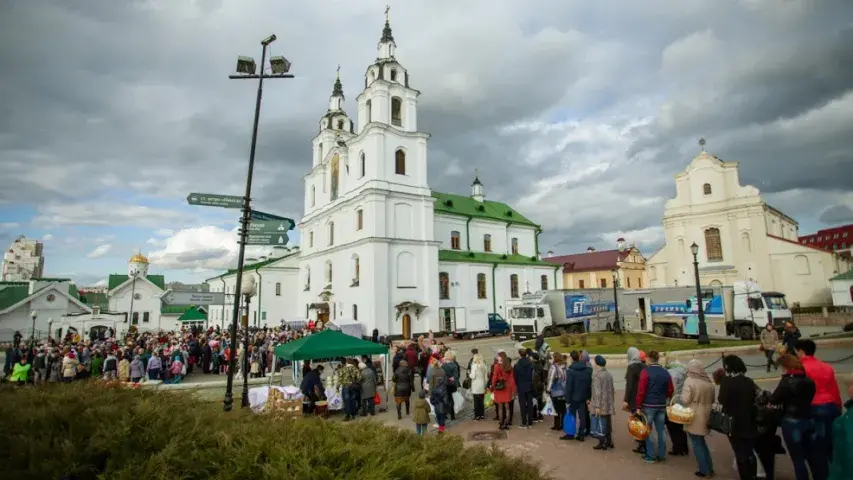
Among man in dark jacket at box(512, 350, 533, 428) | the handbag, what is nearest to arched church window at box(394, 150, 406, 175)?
man in dark jacket at box(512, 350, 533, 428)

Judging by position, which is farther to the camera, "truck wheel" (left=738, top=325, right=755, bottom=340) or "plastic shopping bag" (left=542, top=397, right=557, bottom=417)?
"truck wheel" (left=738, top=325, right=755, bottom=340)

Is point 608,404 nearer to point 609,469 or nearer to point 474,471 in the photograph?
point 609,469

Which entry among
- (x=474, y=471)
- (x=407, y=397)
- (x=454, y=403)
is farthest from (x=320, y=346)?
(x=474, y=471)

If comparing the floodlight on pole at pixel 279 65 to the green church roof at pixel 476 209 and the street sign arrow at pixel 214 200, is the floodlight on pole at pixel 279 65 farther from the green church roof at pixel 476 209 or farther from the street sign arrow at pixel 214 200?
the green church roof at pixel 476 209

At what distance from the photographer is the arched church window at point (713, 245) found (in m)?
47.0

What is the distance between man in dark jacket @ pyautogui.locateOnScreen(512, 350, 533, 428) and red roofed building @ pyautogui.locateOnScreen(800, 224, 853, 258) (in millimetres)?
100795

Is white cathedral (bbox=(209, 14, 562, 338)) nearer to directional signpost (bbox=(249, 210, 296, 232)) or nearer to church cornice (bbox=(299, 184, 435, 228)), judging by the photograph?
church cornice (bbox=(299, 184, 435, 228))

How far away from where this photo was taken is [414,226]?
37.4 m

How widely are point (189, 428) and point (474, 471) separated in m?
2.37

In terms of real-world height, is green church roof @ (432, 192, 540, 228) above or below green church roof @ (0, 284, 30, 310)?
above

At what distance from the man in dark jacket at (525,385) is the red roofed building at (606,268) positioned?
62.7 metres

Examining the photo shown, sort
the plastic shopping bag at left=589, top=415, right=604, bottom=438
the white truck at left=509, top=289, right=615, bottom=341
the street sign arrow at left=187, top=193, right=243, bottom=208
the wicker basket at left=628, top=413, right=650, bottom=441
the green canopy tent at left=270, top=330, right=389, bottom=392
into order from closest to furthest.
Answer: the wicker basket at left=628, top=413, right=650, bottom=441 → the plastic shopping bag at left=589, top=415, right=604, bottom=438 → the street sign arrow at left=187, top=193, right=243, bottom=208 → the green canopy tent at left=270, top=330, right=389, bottom=392 → the white truck at left=509, top=289, right=615, bottom=341

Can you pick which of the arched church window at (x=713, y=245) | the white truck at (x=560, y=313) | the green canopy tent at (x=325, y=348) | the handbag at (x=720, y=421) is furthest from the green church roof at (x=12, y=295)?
the arched church window at (x=713, y=245)

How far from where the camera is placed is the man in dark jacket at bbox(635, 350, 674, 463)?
7.57 m
